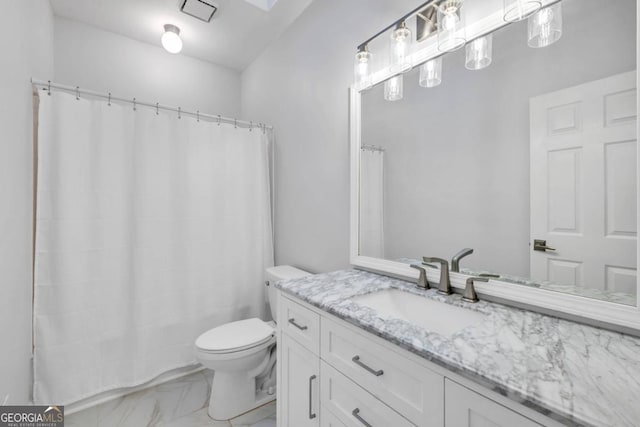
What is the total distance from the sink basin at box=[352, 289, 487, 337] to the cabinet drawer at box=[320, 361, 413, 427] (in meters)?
0.25

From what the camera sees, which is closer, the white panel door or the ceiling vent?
the white panel door

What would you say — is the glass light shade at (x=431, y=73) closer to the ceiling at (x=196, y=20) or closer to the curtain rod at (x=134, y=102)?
the ceiling at (x=196, y=20)

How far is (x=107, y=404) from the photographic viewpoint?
5.64ft

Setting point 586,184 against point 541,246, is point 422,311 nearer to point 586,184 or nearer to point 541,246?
point 541,246

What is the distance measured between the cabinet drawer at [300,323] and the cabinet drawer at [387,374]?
56 mm

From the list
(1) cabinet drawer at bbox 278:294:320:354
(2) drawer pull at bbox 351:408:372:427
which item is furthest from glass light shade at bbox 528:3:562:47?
(2) drawer pull at bbox 351:408:372:427

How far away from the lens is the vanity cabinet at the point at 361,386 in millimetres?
607

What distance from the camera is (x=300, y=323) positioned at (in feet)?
3.77

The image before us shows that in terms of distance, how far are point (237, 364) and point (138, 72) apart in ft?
8.16

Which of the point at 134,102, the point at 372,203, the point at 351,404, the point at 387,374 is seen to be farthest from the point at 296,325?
the point at 134,102

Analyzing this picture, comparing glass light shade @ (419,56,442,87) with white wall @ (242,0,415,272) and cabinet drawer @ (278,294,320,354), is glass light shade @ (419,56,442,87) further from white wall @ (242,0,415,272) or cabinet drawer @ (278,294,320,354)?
cabinet drawer @ (278,294,320,354)

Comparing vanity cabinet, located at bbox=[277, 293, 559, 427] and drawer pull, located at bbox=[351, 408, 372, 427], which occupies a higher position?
vanity cabinet, located at bbox=[277, 293, 559, 427]

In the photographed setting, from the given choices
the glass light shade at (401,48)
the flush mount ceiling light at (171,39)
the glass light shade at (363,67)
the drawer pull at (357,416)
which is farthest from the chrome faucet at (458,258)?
the flush mount ceiling light at (171,39)

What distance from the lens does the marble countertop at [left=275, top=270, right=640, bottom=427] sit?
0.49 metres
